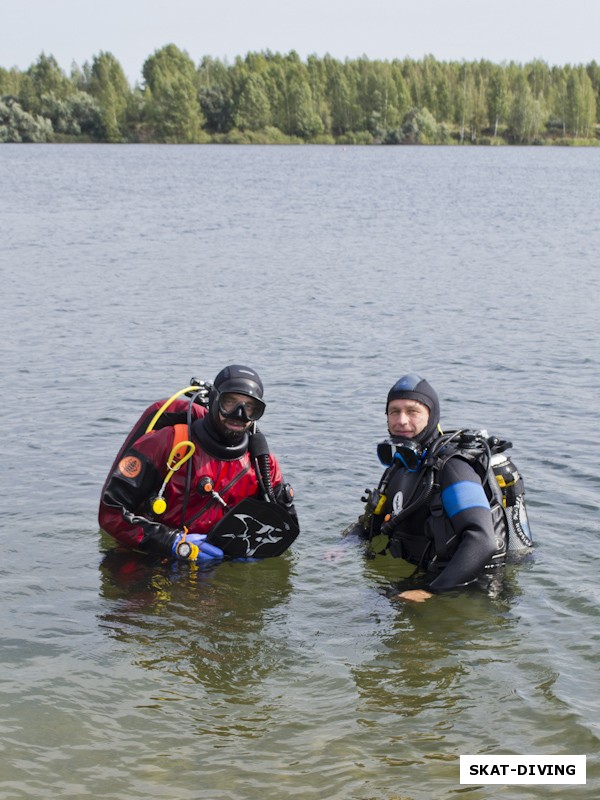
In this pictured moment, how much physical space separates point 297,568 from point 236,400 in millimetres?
1681

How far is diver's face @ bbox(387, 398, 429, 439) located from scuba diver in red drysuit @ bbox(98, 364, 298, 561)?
866 mm

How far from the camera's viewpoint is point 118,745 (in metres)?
5.23

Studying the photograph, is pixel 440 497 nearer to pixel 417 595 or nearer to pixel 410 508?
pixel 410 508

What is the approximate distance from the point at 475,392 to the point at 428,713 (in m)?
A: 8.13

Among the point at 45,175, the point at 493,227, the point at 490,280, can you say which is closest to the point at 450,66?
the point at 45,175

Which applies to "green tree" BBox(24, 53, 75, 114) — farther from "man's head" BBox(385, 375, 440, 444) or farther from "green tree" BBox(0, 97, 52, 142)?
"man's head" BBox(385, 375, 440, 444)

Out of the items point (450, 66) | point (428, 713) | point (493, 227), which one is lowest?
point (428, 713)

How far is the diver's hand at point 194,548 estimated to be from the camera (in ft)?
22.1

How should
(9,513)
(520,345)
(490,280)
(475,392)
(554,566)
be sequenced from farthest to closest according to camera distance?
1. (490,280)
2. (520,345)
3. (475,392)
4. (9,513)
5. (554,566)

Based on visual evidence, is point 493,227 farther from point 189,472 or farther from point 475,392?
point 189,472

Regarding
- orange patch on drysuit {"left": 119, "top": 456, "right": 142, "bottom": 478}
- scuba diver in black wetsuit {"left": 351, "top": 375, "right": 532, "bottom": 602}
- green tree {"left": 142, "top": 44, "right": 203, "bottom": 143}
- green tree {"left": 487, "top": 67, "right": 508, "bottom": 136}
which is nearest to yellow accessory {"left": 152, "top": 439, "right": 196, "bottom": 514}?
orange patch on drysuit {"left": 119, "top": 456, "right": 142, "bottom": 478}

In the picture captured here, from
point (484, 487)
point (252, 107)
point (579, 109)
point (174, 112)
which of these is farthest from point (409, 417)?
point (579, 109)

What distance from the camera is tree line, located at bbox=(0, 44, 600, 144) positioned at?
11900cm

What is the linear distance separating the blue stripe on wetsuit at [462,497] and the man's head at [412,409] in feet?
1.47
